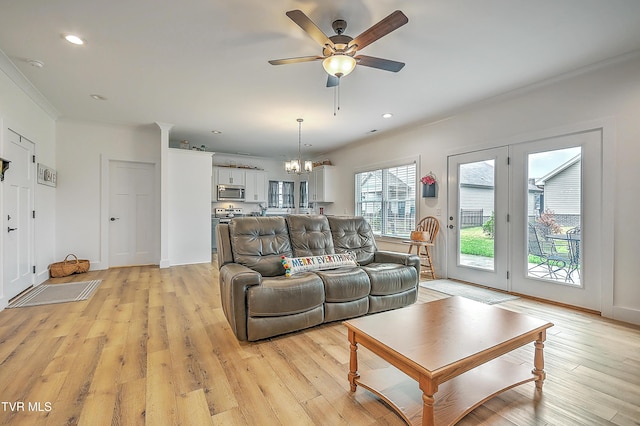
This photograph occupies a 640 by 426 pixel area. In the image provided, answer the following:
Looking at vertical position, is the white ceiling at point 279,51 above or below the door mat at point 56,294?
above

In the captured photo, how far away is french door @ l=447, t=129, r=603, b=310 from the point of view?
3.20 metres

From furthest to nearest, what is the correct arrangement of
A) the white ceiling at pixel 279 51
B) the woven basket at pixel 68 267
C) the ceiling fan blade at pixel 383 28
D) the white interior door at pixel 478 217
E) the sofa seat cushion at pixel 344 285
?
1. the woven basket at pixel 68 267
2. the white interior door at pixel 478 217
3. the sofa seat cushion at pixel 344 285
4. the white ceiling at pixel 279 51
5. the ceiling fan blade at pixel 383 28

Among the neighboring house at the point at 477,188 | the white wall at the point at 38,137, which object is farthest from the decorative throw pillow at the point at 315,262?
the white wall at the point at 38,137

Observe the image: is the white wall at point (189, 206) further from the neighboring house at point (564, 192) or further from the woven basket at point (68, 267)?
the neighboring house at point (564, 192)

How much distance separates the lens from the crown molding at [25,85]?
10.0ft

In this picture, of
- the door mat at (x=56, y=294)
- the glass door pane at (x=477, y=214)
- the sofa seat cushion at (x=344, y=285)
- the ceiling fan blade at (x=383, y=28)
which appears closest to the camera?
the ceiling fan blade at (x=383, y=28)

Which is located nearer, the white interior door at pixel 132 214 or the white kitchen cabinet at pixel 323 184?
the white interior door at pixel 132 214

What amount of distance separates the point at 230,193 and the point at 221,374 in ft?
20.1

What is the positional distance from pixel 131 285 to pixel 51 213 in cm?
210

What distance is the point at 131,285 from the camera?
423 centimetres

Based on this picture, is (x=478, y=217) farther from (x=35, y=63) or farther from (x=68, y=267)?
(x=68, y=267)

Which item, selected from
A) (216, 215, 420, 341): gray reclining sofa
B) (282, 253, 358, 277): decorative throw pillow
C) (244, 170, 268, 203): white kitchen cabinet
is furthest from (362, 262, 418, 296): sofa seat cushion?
(244, 170, 268, 203): white kitchen cabinet

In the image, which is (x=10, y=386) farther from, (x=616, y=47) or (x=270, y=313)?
(x=616, y=47)

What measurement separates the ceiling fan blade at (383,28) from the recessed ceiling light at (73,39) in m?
2.44
